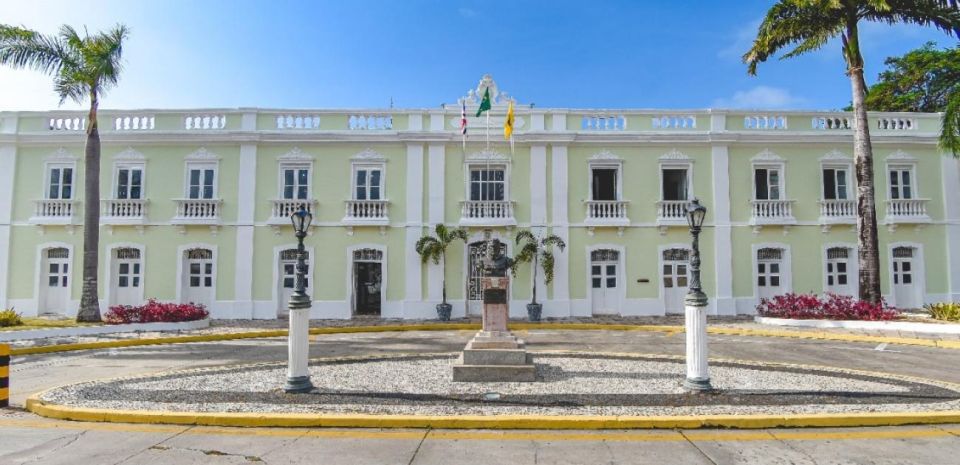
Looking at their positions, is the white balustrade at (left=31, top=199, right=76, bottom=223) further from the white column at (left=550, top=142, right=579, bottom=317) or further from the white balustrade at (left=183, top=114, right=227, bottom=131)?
the white column at (left=550, top=142, right=579, bottom=317)

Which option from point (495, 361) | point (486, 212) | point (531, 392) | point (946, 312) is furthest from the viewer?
point (486, 212)

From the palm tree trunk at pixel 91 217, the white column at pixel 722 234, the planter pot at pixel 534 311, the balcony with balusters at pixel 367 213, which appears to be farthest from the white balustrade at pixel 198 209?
the white column at pixel 722 234

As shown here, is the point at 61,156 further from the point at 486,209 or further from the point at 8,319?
the point at 486,209

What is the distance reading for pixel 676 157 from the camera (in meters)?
19.9

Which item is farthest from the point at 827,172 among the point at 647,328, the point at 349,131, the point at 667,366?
the point at 349,131

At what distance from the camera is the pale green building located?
19.2 metres

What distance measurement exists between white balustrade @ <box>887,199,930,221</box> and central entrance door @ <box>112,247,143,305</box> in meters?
27.6

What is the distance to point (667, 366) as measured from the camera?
9.79m

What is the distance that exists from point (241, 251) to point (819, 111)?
2214 cm

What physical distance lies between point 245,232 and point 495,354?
45.2 feet

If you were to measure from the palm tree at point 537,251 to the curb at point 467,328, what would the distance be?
226cm

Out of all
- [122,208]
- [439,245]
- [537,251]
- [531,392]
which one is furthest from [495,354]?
[122,208]

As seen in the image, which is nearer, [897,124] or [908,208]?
[908,208]

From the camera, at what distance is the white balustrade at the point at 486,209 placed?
19234 millimetres
